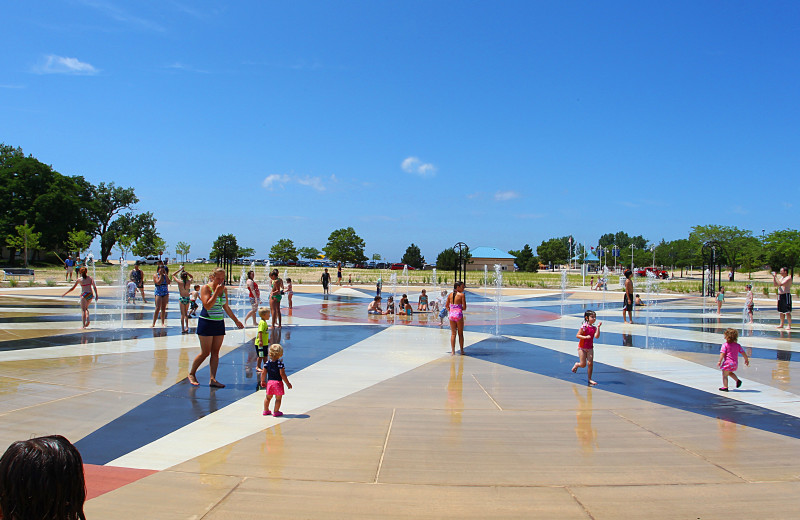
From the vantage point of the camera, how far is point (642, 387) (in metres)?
9.00

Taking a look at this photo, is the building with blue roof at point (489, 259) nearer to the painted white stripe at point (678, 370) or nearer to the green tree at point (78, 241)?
the green tree at point (78, 241)

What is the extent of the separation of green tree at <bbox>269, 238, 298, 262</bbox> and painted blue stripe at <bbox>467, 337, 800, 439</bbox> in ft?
329

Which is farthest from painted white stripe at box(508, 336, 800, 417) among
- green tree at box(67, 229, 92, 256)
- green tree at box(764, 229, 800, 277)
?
green tree at box(67, 229, 92, 256)

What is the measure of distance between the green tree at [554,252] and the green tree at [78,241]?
9373cm

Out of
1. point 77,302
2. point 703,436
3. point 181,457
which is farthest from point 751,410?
point 77,302

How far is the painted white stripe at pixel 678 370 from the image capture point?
814 centimetres

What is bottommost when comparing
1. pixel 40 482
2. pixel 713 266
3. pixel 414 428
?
pixel 414 428

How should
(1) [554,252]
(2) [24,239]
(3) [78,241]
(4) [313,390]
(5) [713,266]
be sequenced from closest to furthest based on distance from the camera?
(4) [313,390]
(5) [713,266]
(2) [24,239]
(3) [78,241]
(1) [554,252]

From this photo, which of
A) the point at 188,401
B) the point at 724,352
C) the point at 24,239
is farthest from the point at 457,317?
the point at 24,239

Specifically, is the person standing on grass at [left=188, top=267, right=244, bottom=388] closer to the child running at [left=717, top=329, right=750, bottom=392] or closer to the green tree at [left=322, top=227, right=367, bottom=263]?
the child running at [left=717, top=329, right=750, bottom=392]

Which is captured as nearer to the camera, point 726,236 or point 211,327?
point 211,327

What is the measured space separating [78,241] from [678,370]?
72.2 m

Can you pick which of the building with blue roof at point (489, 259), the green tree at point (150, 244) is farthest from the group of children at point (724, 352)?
the building with blue roof at point (489, 259)

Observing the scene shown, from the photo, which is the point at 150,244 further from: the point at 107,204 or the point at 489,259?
the point at 489,259
